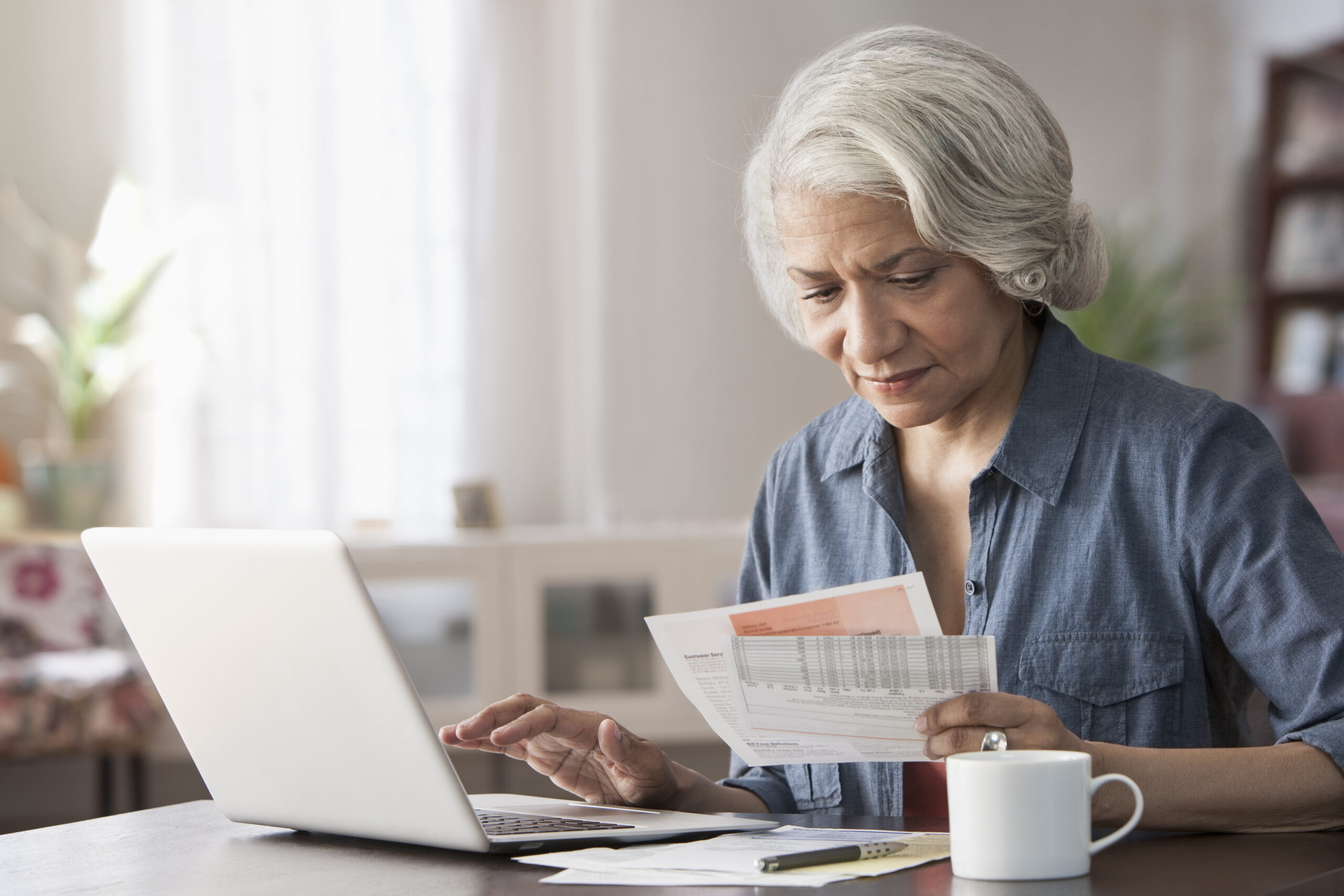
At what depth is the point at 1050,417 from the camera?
1.26m

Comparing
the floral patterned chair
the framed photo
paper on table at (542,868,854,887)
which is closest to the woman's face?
paper on table at (542,868,854,887)

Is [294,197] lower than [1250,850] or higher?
higher

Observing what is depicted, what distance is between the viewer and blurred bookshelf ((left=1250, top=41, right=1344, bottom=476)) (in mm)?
4539

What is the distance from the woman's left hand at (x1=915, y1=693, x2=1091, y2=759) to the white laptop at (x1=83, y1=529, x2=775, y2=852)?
0.60 ft

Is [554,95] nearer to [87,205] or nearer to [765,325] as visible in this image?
[765,325]

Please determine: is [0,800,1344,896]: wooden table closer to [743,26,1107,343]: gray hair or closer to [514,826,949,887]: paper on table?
[514,826,949,887]: paper on table

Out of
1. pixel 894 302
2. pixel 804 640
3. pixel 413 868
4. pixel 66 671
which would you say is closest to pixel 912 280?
pixel 894 302

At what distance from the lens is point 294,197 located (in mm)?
4191

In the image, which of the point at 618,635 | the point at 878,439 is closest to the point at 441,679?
the point at 618,635

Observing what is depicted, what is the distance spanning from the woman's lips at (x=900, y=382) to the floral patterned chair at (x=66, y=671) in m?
2.65

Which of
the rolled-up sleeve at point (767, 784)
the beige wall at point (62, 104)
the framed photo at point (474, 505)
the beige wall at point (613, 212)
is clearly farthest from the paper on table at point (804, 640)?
the beige wall at point (62, 104)

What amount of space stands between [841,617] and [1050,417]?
0.38 m

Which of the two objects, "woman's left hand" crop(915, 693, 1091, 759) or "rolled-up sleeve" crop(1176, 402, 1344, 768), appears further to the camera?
"rolled-up sleeve" crop(1176, 402, 1344, 768)

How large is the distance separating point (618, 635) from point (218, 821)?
2.72m
